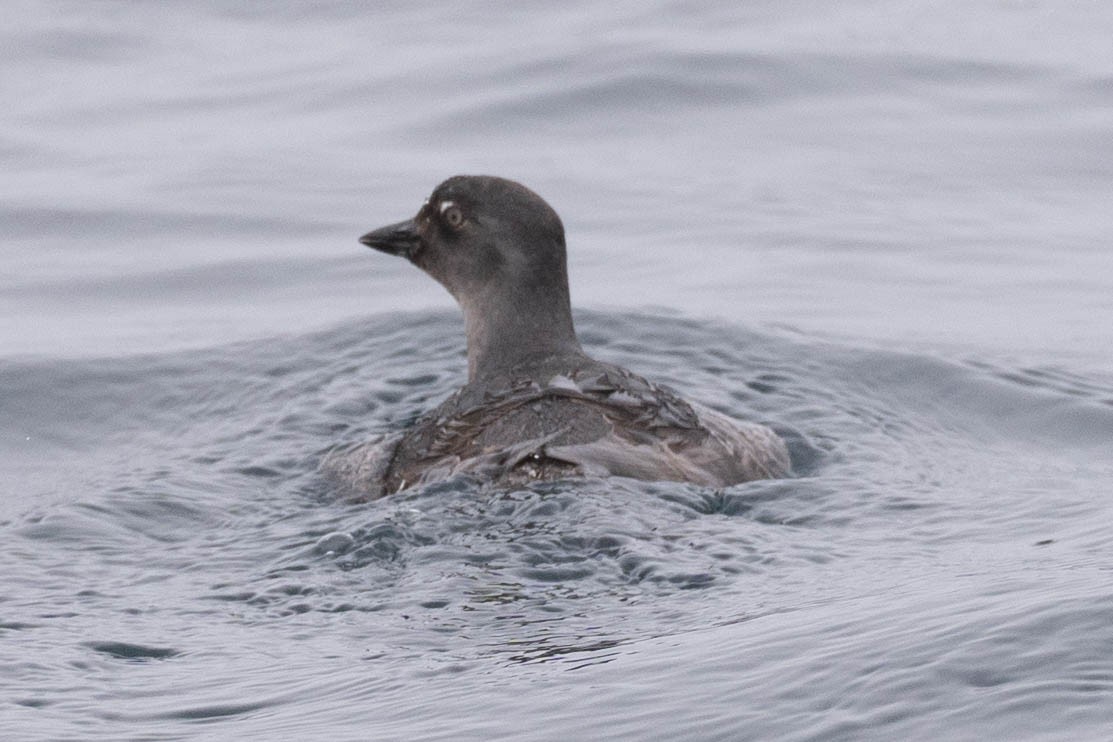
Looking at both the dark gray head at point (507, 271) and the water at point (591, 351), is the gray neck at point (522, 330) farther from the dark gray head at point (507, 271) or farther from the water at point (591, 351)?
the water at point (591, 351)

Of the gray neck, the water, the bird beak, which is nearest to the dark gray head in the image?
the gray neck

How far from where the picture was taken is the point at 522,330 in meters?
9.05

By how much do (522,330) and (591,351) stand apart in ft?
6.61

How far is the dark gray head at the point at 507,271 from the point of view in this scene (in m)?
9.05

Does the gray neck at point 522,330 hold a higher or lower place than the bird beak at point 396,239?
lower

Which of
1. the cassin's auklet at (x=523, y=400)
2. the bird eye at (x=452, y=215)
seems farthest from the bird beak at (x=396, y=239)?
the bird eye at (x=452, y=215)

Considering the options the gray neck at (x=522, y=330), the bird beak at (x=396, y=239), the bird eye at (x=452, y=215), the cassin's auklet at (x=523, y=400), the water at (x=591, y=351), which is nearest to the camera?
the water at (x=591, y=351)

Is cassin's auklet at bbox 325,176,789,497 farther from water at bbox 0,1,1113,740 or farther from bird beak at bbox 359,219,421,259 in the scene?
water at bbox 0,1,1113,740

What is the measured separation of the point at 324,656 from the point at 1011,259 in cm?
845

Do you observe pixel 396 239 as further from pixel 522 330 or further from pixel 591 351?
pixel 591 351

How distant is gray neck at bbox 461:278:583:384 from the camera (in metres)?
8.98

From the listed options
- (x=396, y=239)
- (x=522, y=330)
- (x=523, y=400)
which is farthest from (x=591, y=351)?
(x=523, y=400)

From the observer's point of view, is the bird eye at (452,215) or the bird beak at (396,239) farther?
the bird beak at (396,239)

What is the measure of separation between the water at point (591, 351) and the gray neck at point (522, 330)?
3.16ft
